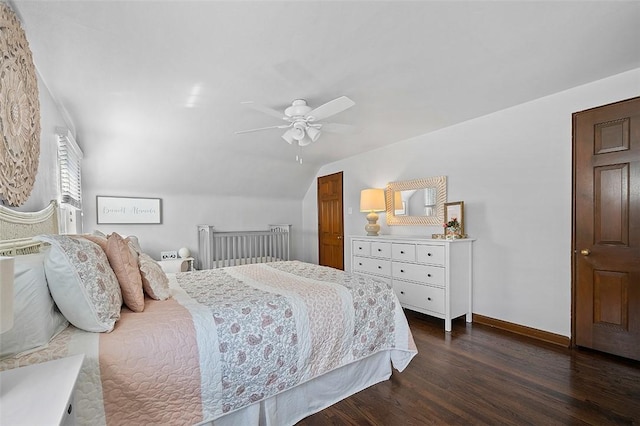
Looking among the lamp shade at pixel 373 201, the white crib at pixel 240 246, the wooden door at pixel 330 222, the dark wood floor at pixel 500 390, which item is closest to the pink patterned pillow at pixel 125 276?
the dark wood floor at pixel 500 390

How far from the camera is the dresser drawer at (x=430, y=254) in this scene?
10.5ft

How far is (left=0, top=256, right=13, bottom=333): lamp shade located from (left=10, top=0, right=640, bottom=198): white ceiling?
150 centimetres

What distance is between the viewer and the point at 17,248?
145cm

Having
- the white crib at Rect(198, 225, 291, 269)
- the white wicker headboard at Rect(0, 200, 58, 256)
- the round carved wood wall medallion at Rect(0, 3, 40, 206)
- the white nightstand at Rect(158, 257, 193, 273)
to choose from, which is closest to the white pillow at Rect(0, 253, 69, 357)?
the white wicker headboard at Rect(0, 200, 58, 256)

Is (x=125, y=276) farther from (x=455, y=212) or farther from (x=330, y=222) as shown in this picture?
(x=330, y=222)

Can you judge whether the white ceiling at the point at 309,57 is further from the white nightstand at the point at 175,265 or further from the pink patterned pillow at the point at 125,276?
the white nightstand at the point at 175,265

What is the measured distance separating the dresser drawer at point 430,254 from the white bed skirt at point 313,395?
136 centimetres

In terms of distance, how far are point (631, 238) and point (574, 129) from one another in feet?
3.33

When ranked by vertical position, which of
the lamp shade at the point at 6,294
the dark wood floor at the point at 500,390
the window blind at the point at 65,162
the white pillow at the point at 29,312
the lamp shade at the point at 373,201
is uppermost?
the window blind at the point at 65,162

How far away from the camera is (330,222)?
552 cm

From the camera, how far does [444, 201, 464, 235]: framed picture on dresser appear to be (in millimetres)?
3422

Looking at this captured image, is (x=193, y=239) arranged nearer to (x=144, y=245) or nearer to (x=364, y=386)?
(x=144, y=245)

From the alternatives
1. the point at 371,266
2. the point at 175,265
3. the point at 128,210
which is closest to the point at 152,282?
the point at 175,265

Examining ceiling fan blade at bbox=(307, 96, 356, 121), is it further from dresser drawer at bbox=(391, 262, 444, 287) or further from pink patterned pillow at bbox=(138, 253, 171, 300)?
dresser drawer at bbox=(391, 262, 444, 287)
